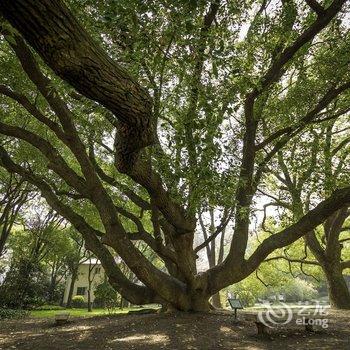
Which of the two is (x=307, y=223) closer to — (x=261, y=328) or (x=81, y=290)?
(x=261, y=328)

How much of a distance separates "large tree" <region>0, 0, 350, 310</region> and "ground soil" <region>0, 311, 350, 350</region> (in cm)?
115

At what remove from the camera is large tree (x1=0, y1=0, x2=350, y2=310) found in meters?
3.63

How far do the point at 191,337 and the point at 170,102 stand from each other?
5829 mm

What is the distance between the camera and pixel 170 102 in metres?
7.23

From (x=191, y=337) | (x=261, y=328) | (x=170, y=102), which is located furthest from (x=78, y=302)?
(x=170, y=102)

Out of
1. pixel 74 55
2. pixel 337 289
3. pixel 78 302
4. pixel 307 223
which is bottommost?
pixel 337 289

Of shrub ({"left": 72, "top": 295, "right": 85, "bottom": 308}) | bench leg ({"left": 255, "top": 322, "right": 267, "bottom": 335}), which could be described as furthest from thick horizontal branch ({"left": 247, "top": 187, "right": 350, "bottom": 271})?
shrub ({"left": 72, "top": 295, "right": 85, "bottom": 308})

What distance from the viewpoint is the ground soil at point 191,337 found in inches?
289

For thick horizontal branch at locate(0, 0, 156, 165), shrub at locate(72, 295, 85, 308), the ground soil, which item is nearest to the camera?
thick horizontal branch at locate(0, 0, 156, 165)

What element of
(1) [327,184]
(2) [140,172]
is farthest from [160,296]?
(1) [327,184]

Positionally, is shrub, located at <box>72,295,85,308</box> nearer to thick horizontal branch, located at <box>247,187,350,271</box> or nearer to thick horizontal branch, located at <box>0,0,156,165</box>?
thick horizontal branch, located at <box>247,187,350,271</box>

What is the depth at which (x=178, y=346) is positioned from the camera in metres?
7.30

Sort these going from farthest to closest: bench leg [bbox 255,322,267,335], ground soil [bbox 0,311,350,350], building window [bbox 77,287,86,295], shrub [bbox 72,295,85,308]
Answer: building window [bbox 77,287,86,295] → shrub [bbox 72,295,85,308] → bench leg [bbox 255,322,267,335] → ground soil [bbox 0,311,350,350]

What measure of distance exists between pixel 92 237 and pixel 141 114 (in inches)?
293
